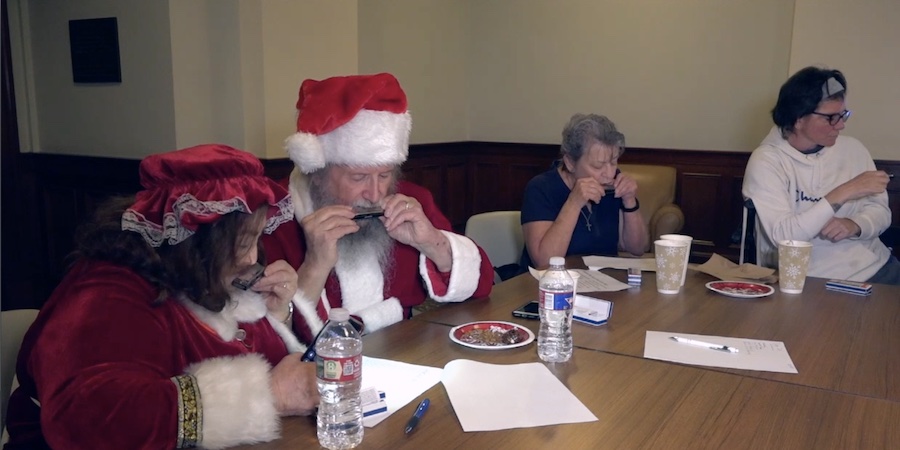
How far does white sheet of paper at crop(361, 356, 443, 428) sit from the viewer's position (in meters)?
1.32

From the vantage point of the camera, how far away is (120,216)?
128 centimetres

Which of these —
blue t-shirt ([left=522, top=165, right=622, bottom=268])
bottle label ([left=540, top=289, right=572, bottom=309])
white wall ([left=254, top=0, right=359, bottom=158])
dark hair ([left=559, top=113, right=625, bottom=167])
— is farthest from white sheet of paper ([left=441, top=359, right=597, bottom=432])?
white wall ([left=254, top=0, right=359, bottom=158])

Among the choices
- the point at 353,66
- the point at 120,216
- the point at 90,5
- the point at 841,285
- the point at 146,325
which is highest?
the point at 90,5

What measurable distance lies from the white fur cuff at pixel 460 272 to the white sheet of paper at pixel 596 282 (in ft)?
0.78

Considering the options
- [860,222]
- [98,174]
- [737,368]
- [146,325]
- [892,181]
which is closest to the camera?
[146,325]

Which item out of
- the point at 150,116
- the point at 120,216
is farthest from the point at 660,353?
the point at 150,116

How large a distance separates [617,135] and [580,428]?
6.03ft

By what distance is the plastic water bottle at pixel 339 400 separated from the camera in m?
1.15

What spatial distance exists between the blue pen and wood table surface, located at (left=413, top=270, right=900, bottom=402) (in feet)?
1.57

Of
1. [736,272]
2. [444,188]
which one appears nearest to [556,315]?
[736,272]

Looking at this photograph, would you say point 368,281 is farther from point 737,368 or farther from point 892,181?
point 892,181

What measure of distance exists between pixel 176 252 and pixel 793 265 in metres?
1.77

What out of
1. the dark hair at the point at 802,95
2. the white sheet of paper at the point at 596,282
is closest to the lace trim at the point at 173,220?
the white sheet of paper at the point at 596,282

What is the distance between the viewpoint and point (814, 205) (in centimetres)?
271
